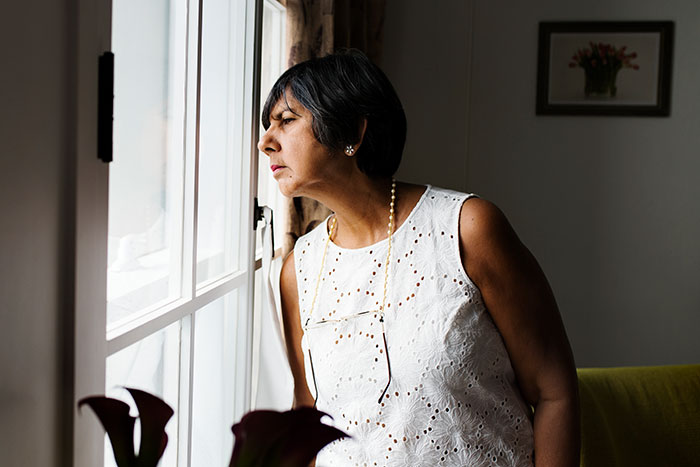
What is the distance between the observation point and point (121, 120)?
946mm

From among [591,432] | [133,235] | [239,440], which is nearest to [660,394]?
[591,432]

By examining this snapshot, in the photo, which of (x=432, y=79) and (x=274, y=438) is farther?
(x=432, y=79)

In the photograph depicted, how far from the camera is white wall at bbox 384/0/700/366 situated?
2961mm

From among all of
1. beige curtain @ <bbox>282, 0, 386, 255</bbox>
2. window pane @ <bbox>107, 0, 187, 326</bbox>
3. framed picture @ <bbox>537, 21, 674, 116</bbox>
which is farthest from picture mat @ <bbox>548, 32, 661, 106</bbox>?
window pane @ <bbox>107, 0, 187, 326</bbox>

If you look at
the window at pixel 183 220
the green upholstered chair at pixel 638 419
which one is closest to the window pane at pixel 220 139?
the window at pixel 183 220

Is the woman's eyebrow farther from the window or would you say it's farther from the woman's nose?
the window

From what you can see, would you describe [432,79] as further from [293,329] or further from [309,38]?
[293,329]

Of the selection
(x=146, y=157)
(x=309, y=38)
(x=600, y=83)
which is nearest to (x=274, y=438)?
(x=146, y=157)

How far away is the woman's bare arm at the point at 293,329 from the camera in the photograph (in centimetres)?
139

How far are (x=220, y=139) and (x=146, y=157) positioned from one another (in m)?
0.40

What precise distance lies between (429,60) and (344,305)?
6.69 feet

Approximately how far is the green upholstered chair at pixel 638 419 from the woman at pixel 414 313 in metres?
0.55

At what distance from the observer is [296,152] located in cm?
117

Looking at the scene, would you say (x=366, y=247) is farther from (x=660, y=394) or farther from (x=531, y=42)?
(x=531, y=42)
